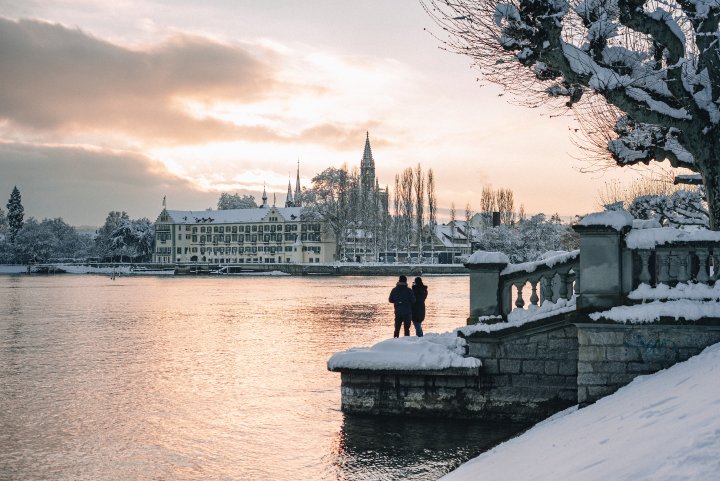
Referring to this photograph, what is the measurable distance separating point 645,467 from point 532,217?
117667 mm

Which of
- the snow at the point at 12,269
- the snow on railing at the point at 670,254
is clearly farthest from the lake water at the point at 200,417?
the snow at the point at 12,269

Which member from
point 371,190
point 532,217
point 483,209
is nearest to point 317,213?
point 371,190

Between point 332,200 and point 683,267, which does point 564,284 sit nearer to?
point 683,267

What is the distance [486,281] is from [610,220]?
274cm

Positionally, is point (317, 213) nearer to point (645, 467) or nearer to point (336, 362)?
point (336, 362)

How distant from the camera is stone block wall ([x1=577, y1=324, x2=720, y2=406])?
33.7ft

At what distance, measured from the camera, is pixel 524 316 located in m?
12.7

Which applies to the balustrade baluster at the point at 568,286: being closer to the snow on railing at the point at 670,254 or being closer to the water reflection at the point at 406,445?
the snow on railing at the point at 670,254

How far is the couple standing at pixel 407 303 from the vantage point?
18.1 metres

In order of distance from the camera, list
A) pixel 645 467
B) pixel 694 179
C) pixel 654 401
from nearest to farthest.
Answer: pixel 645 467
pixel 654 401
pixel 694 179

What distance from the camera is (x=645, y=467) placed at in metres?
5.88

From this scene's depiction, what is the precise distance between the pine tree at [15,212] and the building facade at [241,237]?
29.3 meters

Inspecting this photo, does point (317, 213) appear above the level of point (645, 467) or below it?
above

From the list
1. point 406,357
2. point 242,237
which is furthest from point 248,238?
point 406,357
